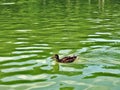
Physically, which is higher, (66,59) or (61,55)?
(66,59)

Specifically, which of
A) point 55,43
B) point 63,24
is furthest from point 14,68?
point 63,24

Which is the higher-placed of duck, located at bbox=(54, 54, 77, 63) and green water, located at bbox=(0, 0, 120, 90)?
duck, located at bbox=(54, 54, 77, 63)

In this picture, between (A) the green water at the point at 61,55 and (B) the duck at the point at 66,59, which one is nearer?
(A) the green water at the point at 61,55

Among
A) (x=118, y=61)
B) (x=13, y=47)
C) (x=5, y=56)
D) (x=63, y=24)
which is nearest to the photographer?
(x=118, y=61)

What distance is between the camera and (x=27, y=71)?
17625 millimetres

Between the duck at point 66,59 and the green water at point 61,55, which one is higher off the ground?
the duck at point 66,59

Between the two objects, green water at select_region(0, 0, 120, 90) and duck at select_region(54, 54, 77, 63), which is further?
duck at select_region(54, 54, 77, 63)

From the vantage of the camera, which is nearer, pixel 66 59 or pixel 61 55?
pixel 66 59

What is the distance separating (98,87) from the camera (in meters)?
14.9

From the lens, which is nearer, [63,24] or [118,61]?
[118,61]

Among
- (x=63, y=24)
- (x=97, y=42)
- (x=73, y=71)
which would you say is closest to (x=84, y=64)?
(x=73, y=71)

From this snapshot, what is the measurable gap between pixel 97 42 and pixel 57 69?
7.48m

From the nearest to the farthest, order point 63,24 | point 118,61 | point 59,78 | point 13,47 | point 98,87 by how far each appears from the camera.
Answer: point 98,87 → point 59,78 → point 118,61 → point 13,47 → point 63,24

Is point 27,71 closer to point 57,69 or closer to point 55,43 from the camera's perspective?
point 57,69
